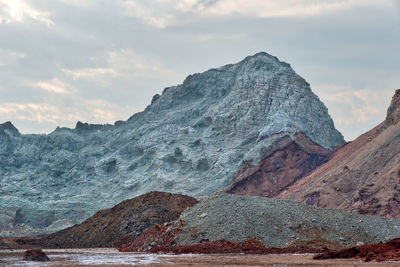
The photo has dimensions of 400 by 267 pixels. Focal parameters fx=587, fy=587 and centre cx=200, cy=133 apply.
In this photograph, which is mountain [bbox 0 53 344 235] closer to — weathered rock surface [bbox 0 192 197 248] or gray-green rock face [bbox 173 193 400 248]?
weathered rock surface [bbox 0 192 197 248]

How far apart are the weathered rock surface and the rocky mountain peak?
180ft

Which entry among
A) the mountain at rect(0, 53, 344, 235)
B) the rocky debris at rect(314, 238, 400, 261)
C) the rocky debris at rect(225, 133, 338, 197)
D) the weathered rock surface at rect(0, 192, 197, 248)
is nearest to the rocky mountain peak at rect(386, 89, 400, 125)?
the rocky debris at rect(225, 133, 338, 197)

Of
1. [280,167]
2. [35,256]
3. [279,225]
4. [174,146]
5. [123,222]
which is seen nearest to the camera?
[35,256]

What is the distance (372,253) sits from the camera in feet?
120

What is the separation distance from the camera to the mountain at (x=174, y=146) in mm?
151375

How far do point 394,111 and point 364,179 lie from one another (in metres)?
21.2

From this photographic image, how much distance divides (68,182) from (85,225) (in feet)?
317

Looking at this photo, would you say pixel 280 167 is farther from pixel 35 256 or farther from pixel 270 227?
pixel 35 256

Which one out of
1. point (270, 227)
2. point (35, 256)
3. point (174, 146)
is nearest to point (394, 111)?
point (174, 146)

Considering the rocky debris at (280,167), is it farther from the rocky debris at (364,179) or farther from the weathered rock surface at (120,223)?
the weathered rock surface at (120,223)

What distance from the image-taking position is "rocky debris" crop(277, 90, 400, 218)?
95.1 metres

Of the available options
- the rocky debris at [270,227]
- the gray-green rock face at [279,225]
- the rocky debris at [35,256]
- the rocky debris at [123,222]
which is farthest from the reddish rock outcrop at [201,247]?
the rocky debris at [123,222]

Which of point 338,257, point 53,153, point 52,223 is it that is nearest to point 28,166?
point 53,153

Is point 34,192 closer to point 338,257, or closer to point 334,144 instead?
point 334,144
